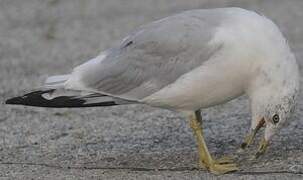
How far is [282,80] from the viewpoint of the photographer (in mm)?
5688

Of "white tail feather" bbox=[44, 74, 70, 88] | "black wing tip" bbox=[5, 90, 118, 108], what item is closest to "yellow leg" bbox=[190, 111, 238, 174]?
"black wing tip" bbox=[5, 90, 118, 108]

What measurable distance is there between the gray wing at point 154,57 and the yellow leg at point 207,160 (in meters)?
0.43

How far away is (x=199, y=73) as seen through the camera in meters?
5.69

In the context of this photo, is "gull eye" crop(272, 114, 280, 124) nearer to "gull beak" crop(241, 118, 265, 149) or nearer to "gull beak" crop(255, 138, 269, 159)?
"gull beak" crop(241, 118, 265, 149)

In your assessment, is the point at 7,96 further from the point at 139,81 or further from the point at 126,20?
the point at 126,20

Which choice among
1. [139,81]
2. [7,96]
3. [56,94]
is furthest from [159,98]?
[7,96]

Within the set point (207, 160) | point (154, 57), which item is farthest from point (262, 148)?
point (154, 57)

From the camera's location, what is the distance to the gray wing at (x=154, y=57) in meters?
5.77

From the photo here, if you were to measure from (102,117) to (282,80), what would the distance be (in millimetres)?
2657

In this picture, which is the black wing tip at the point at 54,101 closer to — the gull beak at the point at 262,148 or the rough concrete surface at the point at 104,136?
the rough concrete surface at the point at 104,136

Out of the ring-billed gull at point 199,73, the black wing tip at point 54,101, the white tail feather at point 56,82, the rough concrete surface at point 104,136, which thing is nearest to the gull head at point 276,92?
the ring-billed gull at point 199,73

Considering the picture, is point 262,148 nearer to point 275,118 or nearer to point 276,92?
point 275,118

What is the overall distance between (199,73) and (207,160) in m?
0.71

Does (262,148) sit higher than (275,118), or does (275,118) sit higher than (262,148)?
(275,118)
